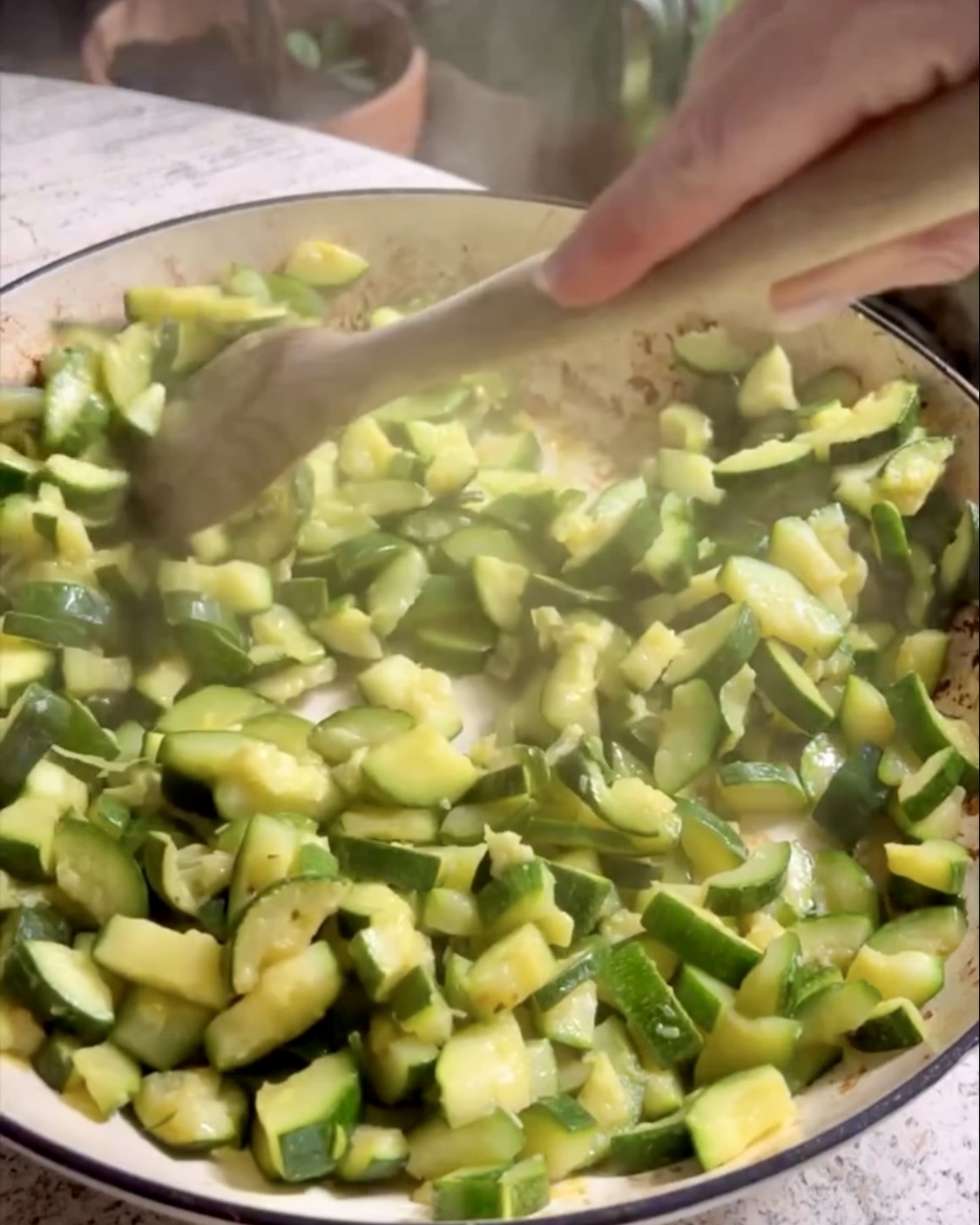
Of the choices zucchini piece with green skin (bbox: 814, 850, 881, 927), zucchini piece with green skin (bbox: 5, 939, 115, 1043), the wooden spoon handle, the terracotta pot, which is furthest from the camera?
the terracotta pot

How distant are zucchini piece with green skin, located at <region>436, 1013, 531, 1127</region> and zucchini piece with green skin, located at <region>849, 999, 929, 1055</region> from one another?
251 millimetres

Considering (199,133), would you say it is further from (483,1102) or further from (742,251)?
(483,1102)

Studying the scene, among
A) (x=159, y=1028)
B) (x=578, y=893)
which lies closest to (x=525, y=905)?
(x=578, y=893)

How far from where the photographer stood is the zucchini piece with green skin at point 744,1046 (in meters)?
0.97

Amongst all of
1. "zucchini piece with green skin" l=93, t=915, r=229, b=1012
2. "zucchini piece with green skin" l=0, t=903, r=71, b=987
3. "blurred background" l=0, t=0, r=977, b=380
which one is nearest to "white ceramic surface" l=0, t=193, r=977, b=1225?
"blurred background" l=0, t=0, r=977, b=380

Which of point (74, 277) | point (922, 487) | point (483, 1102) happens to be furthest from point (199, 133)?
point (483, 1102)

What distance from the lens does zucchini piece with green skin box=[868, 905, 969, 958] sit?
1062mm

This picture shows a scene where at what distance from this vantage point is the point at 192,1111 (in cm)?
88

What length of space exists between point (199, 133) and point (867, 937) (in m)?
1.29

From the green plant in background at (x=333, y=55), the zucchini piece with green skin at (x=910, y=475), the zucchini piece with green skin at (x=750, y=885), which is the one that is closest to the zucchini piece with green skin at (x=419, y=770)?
the zucchini piece with green skin at (x=750, y=885)

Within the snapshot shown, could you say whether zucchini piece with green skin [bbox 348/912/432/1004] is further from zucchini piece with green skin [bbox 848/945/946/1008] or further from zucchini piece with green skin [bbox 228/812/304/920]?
zucchini piece with green skin [bbox 848/945/946/1008]

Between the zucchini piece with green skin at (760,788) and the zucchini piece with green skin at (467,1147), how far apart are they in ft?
1.27

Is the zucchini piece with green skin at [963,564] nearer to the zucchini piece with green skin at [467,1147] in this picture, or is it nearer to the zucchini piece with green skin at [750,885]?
the zucchini piece with green skin at [750,885]

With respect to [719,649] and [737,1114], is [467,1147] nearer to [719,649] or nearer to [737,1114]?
[737,1114]
